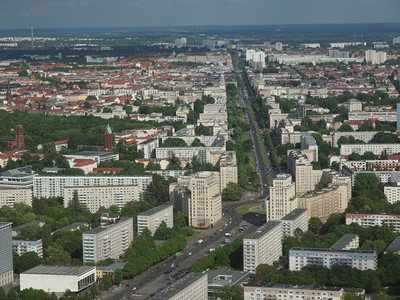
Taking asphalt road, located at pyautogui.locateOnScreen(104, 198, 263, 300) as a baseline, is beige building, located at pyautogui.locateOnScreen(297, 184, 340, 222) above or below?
above

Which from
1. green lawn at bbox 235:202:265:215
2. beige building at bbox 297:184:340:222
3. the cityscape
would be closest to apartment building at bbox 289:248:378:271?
the cityscape

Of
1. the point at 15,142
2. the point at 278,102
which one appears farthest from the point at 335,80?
the point at 15,142

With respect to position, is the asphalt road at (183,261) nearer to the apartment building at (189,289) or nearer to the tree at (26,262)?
the apartment building at (189,289)

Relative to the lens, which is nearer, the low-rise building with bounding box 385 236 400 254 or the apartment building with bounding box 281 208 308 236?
the low-rise building with bounding box 385 236 400 254

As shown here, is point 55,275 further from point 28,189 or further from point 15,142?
point 15,142

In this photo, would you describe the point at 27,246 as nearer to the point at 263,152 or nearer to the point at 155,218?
the point at 155,218

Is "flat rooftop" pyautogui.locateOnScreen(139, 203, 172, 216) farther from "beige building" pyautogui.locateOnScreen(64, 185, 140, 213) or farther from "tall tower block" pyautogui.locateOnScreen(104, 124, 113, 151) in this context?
"tall tower block" pyautogui.locateOnScreen(104, 124, 113, 151)
